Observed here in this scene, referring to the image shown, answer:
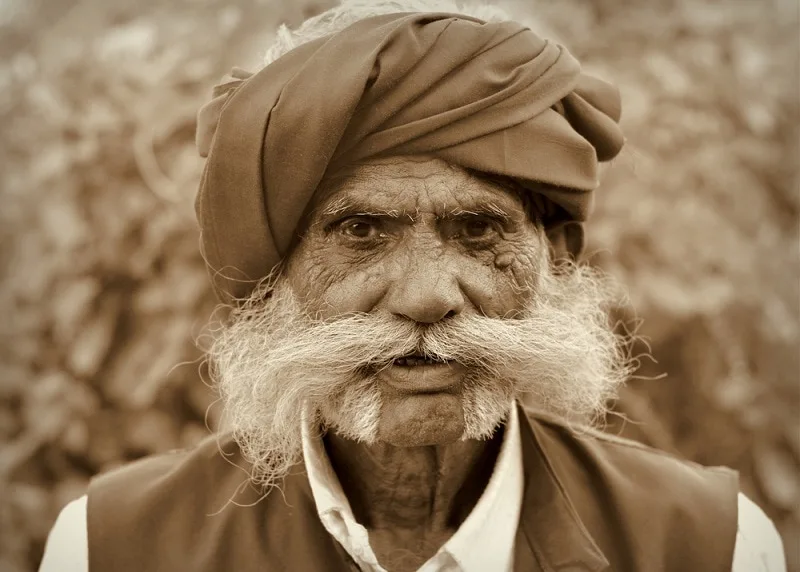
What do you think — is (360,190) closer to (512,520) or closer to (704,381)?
(512,520)

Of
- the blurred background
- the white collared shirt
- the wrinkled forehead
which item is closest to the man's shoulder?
the white collared shirt

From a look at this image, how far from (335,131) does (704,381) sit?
2.86m

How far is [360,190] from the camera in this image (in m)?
2.13

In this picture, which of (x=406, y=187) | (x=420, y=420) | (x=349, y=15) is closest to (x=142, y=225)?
(x=349, y=15)

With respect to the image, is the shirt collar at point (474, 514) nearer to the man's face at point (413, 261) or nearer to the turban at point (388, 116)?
the man's face at point (413, 261)

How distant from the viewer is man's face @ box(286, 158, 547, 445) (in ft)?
6.90

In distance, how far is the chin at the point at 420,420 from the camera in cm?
210

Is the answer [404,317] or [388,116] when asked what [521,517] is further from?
[388,116]

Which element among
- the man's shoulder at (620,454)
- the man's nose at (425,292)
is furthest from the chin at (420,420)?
the man's shoulder at (620,454)

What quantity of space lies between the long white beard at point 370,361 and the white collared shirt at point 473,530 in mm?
120

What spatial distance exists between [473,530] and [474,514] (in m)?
0.04

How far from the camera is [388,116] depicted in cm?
206

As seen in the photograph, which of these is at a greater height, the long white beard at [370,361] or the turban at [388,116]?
the turban at [388,116]

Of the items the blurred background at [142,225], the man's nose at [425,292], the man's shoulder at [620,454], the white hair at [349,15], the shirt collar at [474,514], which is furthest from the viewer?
the blurred background at [142,225]
